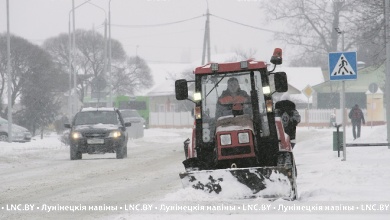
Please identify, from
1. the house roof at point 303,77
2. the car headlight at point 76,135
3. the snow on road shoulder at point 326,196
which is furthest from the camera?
the house roof at point 303,77

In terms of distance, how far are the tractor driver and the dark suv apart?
13207 millimetres

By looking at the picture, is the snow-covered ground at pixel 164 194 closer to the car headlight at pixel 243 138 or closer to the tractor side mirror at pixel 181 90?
the car headlight at pixel 243 138

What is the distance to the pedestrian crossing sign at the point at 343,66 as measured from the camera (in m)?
20.2

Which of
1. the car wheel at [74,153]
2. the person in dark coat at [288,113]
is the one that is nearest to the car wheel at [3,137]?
the car wheel at [74,153]

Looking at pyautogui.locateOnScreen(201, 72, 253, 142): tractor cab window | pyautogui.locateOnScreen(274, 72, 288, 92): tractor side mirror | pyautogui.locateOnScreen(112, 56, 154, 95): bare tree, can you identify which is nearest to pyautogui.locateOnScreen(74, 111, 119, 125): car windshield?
pyautogui.locateOnScreen(201, 72, 253, 142): tractor cab window

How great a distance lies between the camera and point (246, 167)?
1247cm

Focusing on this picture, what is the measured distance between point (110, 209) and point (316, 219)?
135 inches

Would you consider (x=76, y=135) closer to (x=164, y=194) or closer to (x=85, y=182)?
(x=85, y=182)

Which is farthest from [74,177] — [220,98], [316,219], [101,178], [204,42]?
[204,42]

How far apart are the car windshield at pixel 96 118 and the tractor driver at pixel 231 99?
14.4 meters

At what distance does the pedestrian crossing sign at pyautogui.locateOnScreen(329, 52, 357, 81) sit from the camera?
20234 mm

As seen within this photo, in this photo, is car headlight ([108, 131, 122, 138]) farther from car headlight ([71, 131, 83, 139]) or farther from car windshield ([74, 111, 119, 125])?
car windshield ([74, 111, 119, 125])

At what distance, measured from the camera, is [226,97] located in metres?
13.0

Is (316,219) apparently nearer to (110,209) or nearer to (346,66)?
(110,209)
